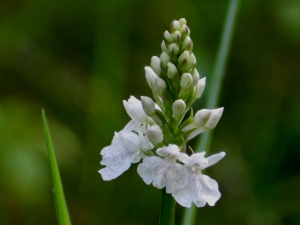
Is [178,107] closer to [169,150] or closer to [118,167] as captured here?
[169,150]

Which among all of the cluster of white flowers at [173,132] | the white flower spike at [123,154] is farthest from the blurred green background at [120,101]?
the cluster of white flowers at [173,132]

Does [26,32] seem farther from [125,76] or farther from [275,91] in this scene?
[275,91]

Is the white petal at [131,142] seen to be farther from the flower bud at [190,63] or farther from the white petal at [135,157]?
the flower bud at [190,63]

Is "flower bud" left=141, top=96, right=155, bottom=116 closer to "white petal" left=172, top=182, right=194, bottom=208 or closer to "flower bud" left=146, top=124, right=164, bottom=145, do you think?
"flower bud" left=146, top=124, right=164, bottom=145

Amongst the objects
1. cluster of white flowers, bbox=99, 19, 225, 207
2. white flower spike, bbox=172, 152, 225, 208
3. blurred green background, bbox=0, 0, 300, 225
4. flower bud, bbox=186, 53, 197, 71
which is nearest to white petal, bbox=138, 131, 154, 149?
cluster of white flowers, bbox=99, 19, 225, 207

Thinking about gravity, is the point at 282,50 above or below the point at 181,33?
above

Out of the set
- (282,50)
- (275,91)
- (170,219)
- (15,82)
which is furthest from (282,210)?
(170,219)
